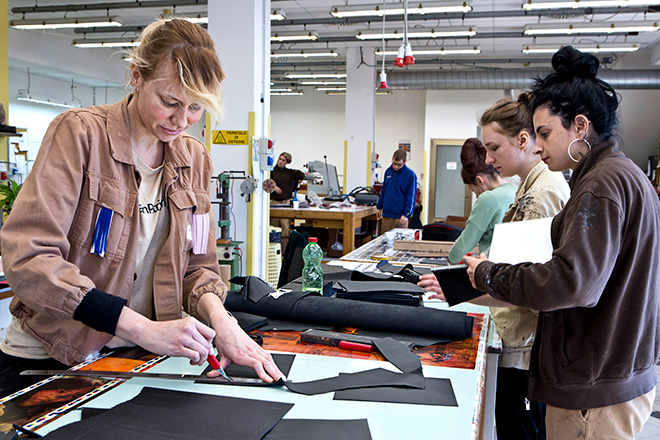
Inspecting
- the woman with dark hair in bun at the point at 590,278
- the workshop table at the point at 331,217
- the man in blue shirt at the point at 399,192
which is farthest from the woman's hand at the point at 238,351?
the man in blue shirt at the point at 399,192

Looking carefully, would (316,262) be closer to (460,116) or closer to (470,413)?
(470,413)

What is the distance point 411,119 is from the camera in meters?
15.2

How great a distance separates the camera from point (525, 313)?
1916 mm

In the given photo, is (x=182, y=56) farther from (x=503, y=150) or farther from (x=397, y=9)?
(x=397, y=9)

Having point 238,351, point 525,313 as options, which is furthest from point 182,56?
point 525,313

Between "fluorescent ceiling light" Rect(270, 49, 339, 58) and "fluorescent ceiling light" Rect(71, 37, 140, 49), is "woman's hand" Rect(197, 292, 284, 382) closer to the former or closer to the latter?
"fluorescent ceiling light" Rect(71, 37, 140, 49)

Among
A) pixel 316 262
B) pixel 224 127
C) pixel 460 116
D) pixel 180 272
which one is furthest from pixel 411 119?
pixel 180 272

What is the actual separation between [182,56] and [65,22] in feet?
29.6

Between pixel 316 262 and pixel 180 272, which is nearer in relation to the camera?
pixel 180 272

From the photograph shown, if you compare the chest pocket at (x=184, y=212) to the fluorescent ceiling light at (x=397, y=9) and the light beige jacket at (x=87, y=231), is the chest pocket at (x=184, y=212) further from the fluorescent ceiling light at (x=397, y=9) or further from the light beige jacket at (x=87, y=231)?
the fluorescent ceiling light at (x=397, y=9)

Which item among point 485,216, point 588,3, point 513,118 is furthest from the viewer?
point 588,3

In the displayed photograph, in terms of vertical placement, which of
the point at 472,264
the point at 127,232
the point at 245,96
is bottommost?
the point at 472,264

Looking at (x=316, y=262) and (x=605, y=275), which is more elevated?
(x=605, y=275)

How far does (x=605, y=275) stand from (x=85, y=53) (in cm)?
1244
